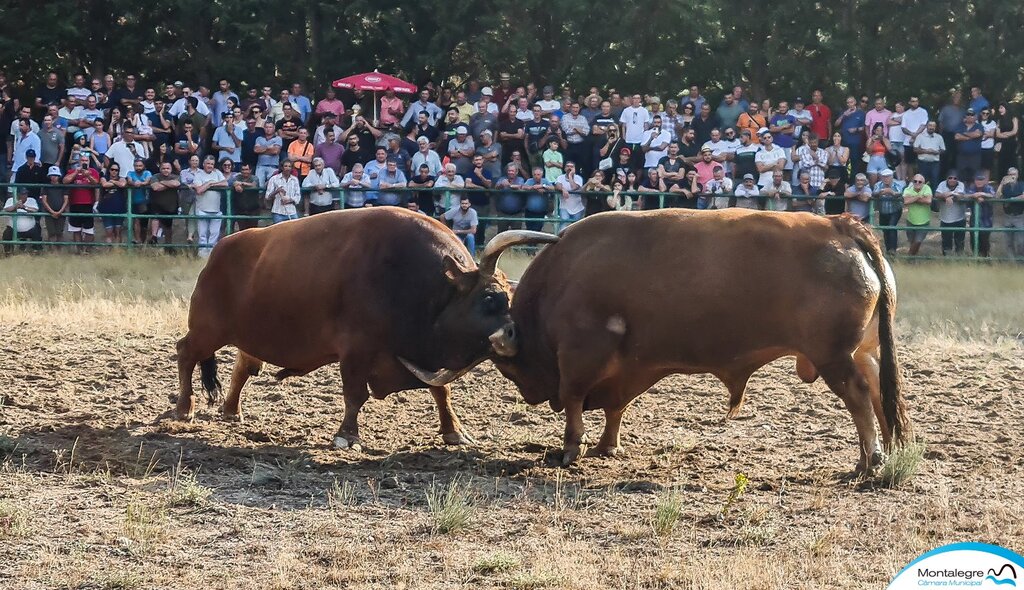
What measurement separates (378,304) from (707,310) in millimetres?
2135

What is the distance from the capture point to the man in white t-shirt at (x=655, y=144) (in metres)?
19.3

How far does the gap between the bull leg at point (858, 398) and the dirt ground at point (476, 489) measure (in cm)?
24

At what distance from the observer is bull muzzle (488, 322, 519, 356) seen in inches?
345

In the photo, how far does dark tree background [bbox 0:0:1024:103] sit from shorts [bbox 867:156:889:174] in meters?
3.40

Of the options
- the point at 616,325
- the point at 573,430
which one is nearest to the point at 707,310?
the point at 616,325

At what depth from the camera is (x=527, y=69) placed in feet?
77.6

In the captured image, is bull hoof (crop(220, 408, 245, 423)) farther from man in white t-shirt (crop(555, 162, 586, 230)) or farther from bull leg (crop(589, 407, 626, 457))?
man in white t-shirt (crop(555, 162, 586, 230))

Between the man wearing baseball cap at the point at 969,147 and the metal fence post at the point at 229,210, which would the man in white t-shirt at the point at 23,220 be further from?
the man wearing baseball cap at the point at 969,147

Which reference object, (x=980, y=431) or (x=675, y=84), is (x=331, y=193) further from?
(x=980, y=431)

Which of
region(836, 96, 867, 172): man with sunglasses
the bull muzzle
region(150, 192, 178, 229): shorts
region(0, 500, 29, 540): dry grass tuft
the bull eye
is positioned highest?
region(836, 96, 867, 172): man with sunglasses

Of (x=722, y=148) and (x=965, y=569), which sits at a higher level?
(x=722, y=148)

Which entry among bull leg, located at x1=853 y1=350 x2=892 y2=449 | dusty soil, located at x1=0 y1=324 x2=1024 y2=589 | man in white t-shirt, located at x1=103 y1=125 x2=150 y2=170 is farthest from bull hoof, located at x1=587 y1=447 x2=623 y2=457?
man in white t-shirt, located at x1=103 y1=125 x2=150 y2=170

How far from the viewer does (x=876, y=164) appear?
1917cm

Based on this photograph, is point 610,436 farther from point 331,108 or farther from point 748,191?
point 331,108
